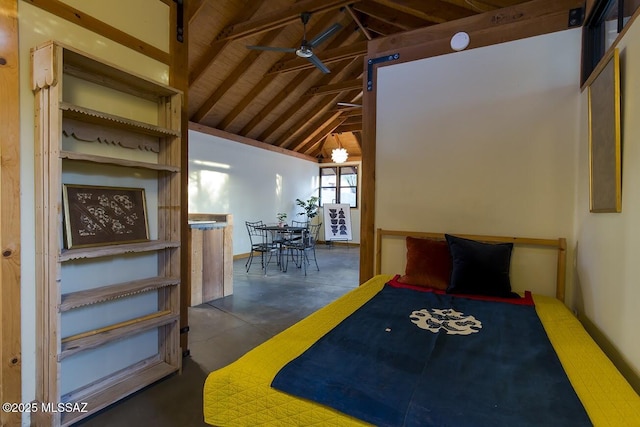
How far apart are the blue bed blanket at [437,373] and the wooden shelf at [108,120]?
1.63 meters

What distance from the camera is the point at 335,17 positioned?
212 inches

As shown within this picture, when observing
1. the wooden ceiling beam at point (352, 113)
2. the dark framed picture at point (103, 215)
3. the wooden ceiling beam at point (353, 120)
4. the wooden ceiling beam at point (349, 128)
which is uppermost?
the wooden ceiling beam at point (352, 113)

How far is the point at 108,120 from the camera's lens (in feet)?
6.11

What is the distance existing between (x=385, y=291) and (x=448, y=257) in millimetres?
595

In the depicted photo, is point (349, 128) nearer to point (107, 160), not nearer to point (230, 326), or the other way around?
point (230, 326)

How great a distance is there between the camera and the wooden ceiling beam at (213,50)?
459cm

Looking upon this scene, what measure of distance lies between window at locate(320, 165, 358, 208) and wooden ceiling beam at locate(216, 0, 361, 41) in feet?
19.3

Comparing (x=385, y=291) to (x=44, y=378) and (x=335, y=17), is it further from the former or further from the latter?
(x=335, y=17)

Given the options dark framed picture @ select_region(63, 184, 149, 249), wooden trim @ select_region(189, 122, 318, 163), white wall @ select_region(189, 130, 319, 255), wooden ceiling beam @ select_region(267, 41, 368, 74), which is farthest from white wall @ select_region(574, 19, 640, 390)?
wooden trim @ select_region(189, 122, 318, 163)

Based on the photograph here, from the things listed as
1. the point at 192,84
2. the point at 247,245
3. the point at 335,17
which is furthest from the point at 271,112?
the point at 247,245

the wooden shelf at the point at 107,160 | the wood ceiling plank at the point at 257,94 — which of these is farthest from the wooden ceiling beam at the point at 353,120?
the wooden shelf at the point at 107,160

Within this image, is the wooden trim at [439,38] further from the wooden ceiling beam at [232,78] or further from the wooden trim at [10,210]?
the wooden ceiling beam at [232,78]

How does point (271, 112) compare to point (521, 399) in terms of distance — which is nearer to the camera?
point (521, 399)

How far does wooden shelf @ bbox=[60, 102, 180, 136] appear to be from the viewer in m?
1.64
